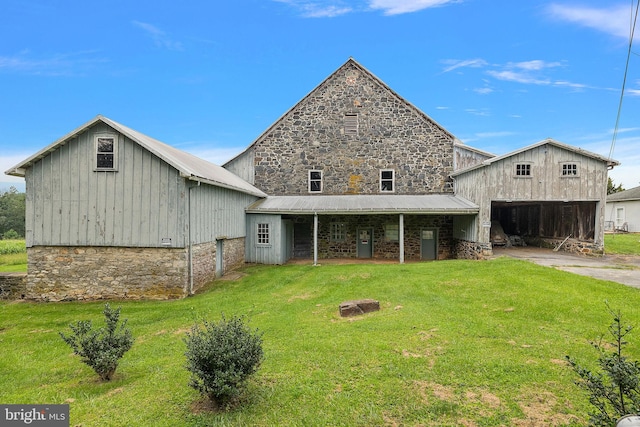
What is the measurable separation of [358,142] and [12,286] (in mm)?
17766

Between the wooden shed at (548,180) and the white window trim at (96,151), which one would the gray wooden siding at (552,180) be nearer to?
the wooden shed at (548,180)

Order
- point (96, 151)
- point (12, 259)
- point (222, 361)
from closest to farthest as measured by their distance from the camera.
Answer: point (222, 361) < point (96, 151) < point (12, 259)

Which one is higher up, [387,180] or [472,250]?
[387,180]

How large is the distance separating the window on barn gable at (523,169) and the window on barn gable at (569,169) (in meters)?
1.60

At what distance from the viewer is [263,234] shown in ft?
62.9

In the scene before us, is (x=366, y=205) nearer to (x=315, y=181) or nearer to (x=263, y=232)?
(x=315, y=181)

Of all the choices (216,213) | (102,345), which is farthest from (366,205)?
(102,345)

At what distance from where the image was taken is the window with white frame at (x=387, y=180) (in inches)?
843

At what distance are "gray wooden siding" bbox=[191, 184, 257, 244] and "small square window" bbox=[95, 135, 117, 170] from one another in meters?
3.14

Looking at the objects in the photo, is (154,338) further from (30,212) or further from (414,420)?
(30,212)

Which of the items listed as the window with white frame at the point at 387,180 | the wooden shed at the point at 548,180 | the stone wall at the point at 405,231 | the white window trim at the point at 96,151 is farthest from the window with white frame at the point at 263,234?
the wooden shed at the point at 548,180

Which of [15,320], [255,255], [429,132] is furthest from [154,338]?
[429,132]

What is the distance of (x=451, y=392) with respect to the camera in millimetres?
5113

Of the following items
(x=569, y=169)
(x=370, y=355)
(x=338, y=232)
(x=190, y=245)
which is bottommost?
(x=370, y=355)
